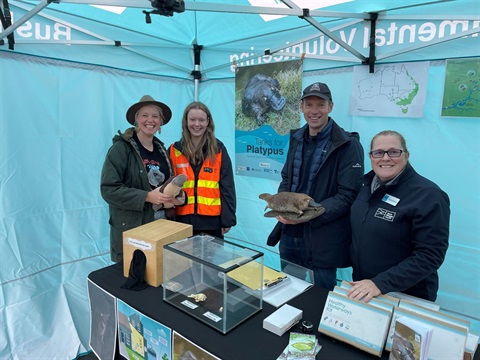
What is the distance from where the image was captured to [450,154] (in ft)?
7.06

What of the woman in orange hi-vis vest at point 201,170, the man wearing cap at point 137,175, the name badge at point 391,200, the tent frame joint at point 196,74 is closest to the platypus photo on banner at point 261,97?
the tent frame joint at point 196,74

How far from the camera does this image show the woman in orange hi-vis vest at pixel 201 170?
2.27 meters

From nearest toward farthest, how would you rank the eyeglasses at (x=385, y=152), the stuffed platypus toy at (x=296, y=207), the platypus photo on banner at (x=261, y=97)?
the eyeglasses at (x=385, y=152)
the stuffed platypus toy at (x=296, y=207)
the platypus photo on banner at (x=261, y=97)

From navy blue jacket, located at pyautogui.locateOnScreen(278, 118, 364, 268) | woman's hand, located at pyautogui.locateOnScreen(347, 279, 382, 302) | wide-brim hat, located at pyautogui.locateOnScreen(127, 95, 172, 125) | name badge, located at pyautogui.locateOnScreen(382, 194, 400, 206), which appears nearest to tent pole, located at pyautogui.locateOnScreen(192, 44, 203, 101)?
wide-brim hat, located at pyautogui.locateOnScreen(127, 95, 172, 125)

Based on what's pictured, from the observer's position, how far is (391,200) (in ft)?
4.91

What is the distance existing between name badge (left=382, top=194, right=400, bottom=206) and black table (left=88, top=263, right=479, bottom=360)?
531 millimetres

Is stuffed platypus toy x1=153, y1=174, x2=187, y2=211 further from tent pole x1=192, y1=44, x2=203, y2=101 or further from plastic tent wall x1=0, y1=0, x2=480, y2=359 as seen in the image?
tent pole x1=192, y1=44, x2=203, y2=101

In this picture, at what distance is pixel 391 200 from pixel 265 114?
1857mm

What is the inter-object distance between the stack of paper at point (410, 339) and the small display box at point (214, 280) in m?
0.56

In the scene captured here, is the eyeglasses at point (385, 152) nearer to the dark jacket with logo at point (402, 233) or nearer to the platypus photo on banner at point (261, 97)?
the dark jacket with logo at point (402, 233)

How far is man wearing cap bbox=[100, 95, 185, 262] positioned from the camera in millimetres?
2045

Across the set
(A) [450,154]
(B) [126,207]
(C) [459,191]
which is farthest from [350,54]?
(B) [126,207]

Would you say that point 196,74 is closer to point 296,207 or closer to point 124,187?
point 124,187

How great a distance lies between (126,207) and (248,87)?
1763mm
